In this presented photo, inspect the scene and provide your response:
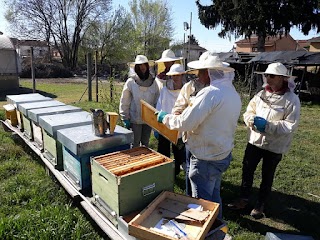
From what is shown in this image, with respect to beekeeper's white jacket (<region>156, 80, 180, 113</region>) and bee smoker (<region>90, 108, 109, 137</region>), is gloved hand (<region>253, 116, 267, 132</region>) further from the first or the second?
bee smoker (<region>90, 108, 109, 137</region>)

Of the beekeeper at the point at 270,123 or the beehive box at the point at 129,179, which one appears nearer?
the beehive box at the point at 129,179

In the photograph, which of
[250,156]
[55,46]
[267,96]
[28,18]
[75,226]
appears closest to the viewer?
[75,226]

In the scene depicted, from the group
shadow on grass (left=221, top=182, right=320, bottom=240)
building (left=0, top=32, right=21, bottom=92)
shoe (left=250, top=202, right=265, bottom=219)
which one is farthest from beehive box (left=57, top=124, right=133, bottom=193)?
building (left=0, top=32, right=21, bottom=92)

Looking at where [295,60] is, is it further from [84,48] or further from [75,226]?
[84,48]

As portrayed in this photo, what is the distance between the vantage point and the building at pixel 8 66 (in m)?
13.0

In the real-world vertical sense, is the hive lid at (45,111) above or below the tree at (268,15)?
below

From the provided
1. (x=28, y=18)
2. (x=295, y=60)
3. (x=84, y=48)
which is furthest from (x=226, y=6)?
(x=28, y=18)

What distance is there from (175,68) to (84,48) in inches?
1240

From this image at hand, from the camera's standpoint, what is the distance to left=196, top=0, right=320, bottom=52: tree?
62.3ft

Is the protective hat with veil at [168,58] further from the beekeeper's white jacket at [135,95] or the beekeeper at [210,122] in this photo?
the beekeeper at [210,122]

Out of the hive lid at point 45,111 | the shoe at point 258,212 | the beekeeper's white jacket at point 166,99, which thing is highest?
the beekeeper's white jacket at point 166,99

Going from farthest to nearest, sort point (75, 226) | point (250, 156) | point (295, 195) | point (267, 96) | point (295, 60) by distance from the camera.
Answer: point (295, 60) < point (295, 195) < point (250, 156) < point (267, 96) < point (75, 226)

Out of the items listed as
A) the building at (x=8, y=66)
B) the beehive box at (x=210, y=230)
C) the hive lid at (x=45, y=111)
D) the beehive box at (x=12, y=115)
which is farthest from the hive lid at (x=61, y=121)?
the building at (x=8, y=66)

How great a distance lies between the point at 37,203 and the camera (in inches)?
123
